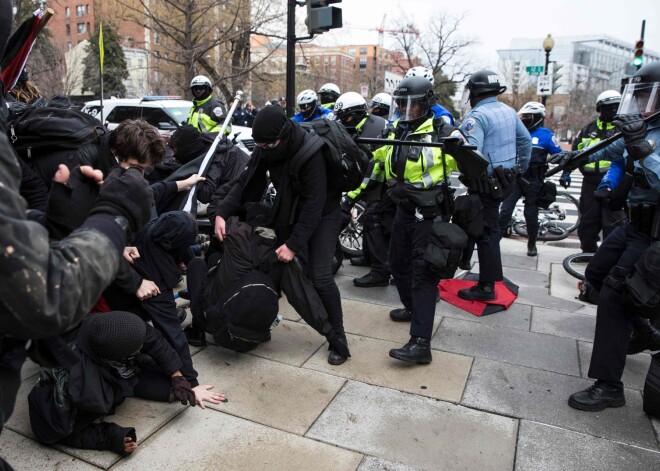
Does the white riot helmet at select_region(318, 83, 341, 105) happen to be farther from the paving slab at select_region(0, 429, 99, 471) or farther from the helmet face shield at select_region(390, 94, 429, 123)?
the paving slab at select_region(0, 429, 99, 471)

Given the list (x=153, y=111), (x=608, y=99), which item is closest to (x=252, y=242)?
(x=608, y=99)

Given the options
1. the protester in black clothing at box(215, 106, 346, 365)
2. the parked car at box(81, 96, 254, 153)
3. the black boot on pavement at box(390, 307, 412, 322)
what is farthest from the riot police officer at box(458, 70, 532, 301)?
the parked car at box(81, 96, 254, 153)

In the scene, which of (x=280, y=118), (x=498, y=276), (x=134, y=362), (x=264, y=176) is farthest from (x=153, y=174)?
(x=498, y=276)

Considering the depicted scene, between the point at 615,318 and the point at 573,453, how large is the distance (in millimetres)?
886

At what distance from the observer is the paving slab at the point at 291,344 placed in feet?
12.9

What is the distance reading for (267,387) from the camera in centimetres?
346

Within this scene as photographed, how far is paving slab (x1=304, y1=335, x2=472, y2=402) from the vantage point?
11.5 ft

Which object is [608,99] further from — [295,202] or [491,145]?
[295,202]

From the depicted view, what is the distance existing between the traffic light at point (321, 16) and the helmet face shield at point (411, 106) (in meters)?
4.16

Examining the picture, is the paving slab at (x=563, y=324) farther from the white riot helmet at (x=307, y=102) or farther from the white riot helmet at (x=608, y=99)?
the white riot helmet at (x=307, y=102)

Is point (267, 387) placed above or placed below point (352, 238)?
below

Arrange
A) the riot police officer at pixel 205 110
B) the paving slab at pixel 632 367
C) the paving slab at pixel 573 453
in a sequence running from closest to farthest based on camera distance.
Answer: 1. the paving slab at pixel 573 453
2. the paving slab at pixel 632 367
3. the riot police officer at pixel 205 110

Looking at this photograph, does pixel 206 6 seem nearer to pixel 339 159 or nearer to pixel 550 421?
pixel 339 159

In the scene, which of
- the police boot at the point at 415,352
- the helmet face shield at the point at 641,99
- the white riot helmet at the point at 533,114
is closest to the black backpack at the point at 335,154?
the police boot at the point at 415,352
